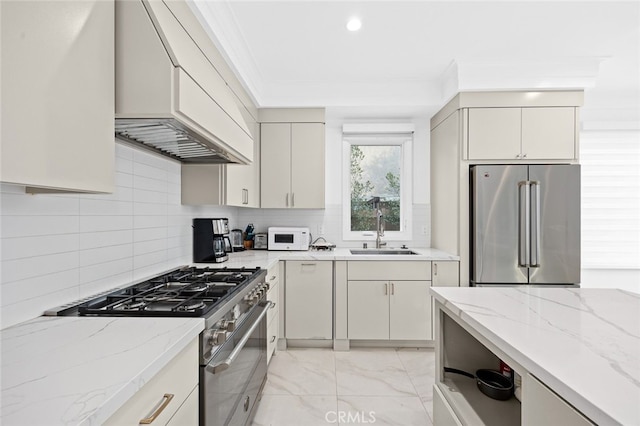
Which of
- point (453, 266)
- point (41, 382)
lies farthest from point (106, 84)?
point (453, 266)

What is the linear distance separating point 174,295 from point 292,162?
211 centimetres

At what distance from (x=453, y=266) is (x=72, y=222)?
2.79 meters

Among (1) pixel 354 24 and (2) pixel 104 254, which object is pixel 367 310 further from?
(1) pixel 354 24

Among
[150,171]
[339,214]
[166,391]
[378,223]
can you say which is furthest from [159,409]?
[339,214]

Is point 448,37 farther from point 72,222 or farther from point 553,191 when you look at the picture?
point 72,222

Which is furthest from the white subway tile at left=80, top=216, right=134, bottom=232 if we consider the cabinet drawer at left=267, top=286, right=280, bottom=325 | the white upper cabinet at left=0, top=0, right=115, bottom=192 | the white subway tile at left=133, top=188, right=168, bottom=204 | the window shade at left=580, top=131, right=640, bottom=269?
the window shade at left=580, top=131, right=640, bottom=269

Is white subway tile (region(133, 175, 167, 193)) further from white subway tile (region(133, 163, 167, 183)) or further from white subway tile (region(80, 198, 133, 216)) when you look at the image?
white subway tile (region(80, 198, 133, 216))

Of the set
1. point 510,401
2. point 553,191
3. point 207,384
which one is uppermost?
point 553,191

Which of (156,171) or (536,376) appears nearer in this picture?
(536,376)

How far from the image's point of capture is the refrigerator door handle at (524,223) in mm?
2887

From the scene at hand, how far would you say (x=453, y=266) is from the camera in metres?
3.04

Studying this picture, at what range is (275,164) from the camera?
3.45m

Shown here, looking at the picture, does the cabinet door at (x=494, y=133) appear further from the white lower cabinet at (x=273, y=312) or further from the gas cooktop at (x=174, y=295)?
the gas cooktop at (x=174, y=295)

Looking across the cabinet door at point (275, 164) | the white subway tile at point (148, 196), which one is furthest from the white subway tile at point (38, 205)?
the cabinet door at point (275, 164)
